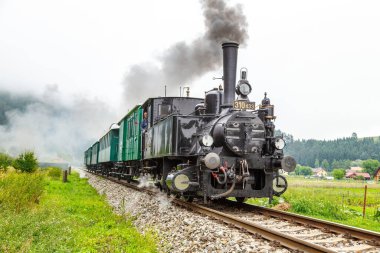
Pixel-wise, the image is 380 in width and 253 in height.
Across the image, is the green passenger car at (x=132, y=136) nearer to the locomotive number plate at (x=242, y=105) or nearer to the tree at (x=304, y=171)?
the locomotive number plate at (x=242, y=105)

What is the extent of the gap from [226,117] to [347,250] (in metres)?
4.50

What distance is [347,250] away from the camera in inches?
214

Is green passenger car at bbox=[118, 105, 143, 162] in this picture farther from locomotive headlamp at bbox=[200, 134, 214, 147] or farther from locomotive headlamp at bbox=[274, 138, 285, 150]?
locomotive headlamp at bbox=[274, 138, 285, 150]

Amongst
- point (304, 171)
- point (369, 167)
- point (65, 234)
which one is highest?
point (65, 234)

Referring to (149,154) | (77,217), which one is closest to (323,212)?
(149,154)

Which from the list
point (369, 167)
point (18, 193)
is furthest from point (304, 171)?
point (18, 193)

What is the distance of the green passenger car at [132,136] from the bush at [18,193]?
4688 millimetres

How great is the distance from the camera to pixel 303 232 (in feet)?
21.9

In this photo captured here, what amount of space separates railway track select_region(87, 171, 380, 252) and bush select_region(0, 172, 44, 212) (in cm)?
402

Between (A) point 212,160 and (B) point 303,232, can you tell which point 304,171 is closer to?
(A) point 212,160

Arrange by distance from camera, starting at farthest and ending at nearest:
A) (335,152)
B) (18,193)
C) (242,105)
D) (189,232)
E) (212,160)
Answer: (335,152) → (18,193) → (242,105) → (212,160) → (189,232)

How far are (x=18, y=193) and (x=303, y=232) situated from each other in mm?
6677

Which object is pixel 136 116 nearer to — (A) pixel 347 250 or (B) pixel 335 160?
(A) pixel 347 250

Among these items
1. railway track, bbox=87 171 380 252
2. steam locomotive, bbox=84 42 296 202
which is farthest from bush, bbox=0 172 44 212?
railway track, bbox=87 171 380 252
